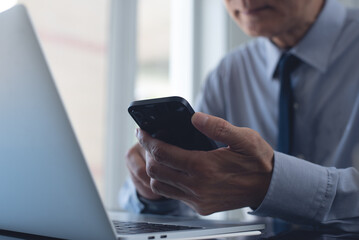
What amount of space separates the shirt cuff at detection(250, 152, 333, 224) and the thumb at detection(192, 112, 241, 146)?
0.12m

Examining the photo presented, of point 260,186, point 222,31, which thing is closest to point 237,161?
point 260,186

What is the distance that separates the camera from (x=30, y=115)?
0.36 m

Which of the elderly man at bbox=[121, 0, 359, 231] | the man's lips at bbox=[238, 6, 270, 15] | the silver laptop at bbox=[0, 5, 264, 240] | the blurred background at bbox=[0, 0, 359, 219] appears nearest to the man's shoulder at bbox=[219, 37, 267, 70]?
the elderly man at bbox=[121, 0, 359, 231]

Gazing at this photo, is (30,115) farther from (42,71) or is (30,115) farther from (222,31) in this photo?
(222,31)

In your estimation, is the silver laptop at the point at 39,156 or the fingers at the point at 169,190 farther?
the fingers at the point at 169,190

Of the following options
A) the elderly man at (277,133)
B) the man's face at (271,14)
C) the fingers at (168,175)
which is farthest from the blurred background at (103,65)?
the fingers at (168,175)

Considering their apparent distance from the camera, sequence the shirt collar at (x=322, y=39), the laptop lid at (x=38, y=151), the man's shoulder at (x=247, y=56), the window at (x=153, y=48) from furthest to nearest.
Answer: the window at (x=153, y=48), the man's shoulder at (x=247, y=56), the shirt collar at (x=322, y=39), the laptop lid at (x=38, y=151)

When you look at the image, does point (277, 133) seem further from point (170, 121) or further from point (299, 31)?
point (170, 121)

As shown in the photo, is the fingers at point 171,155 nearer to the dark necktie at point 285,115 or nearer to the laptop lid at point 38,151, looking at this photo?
the laptop lid at point 38,151

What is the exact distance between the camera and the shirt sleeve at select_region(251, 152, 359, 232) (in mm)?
565

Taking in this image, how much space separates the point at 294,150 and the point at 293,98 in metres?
0.14

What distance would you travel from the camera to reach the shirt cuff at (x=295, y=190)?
0.56 meters

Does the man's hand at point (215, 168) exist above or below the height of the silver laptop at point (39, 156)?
below

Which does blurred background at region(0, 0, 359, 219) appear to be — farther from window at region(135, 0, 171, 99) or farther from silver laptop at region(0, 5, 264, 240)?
silver laptop at region(0, 5, 264, 240)
